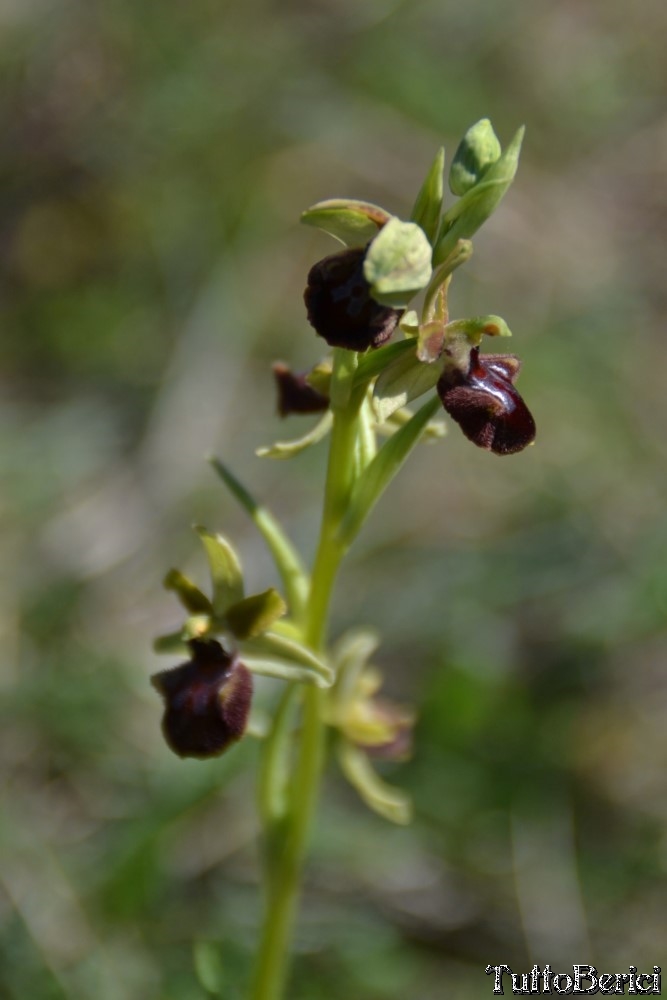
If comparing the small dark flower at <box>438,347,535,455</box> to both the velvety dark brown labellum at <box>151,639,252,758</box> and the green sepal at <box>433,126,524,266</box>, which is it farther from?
the velvety dark brown labellum at <box>151,639,252,758</box>

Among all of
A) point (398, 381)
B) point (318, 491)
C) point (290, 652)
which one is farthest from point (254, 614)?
point (318, 491)

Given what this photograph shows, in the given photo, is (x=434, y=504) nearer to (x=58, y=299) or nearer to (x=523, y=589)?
(x=523, y=589)

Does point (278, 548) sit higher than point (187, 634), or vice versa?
point (278, 548)

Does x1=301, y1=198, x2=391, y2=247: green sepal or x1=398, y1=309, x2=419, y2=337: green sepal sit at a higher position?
x1=301, y1=198, x2=391, y2=247: green sepal

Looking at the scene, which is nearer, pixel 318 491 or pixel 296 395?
pixel 296 395

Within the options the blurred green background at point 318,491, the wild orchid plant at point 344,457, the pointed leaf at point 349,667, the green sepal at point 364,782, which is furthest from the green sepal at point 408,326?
the blurred green background at point 318,491

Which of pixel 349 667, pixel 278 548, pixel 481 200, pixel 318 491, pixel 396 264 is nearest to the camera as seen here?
pixel 396 264

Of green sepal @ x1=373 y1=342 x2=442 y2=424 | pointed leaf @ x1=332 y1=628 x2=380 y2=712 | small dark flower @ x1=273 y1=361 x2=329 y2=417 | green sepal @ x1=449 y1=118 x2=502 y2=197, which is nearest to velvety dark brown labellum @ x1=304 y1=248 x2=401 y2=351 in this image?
green sepal @ x1=373 y1=342 x2=442 y2=424

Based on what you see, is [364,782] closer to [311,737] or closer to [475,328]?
[311,737]
